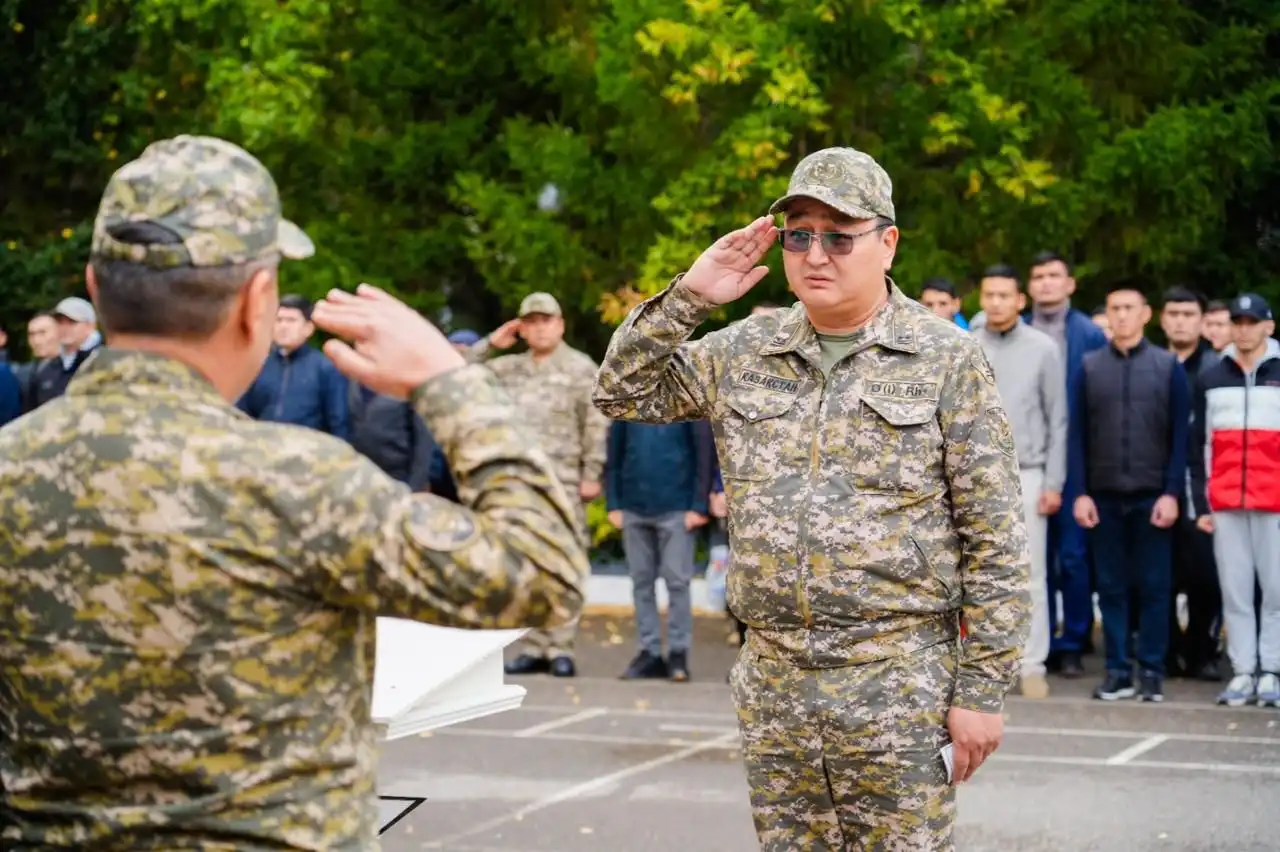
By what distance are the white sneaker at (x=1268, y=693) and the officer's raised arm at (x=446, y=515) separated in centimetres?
978

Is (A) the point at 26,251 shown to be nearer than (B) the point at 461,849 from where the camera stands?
No

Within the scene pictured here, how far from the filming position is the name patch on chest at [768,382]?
4898 millimetres

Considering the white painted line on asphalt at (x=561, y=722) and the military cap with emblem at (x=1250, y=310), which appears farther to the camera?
the military cap with emblem at (x=1250, y=310)

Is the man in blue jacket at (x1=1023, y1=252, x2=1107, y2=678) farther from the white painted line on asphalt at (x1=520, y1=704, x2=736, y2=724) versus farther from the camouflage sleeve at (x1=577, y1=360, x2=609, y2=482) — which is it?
the camouflage sleeve at (x1=577, y1=360, x2=609, y2=482)

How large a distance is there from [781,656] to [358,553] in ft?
7.40

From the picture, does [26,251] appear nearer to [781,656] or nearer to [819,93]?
[819,93]

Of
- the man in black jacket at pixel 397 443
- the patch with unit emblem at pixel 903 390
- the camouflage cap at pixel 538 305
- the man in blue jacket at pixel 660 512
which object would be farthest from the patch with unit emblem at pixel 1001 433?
the man in black jacket at pixel 397 443

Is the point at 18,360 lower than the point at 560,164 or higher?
lower

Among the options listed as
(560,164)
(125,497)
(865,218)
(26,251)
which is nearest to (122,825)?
(125,497)

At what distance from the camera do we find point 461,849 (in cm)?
820

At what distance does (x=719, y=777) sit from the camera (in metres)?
9.67

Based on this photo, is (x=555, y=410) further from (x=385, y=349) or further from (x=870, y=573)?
(x=385, y=349)

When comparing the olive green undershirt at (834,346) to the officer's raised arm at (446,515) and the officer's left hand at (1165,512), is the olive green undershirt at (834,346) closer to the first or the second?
the officer's raised arm at (446,515)

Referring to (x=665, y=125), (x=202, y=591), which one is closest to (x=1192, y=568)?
(x=665, y=125)
